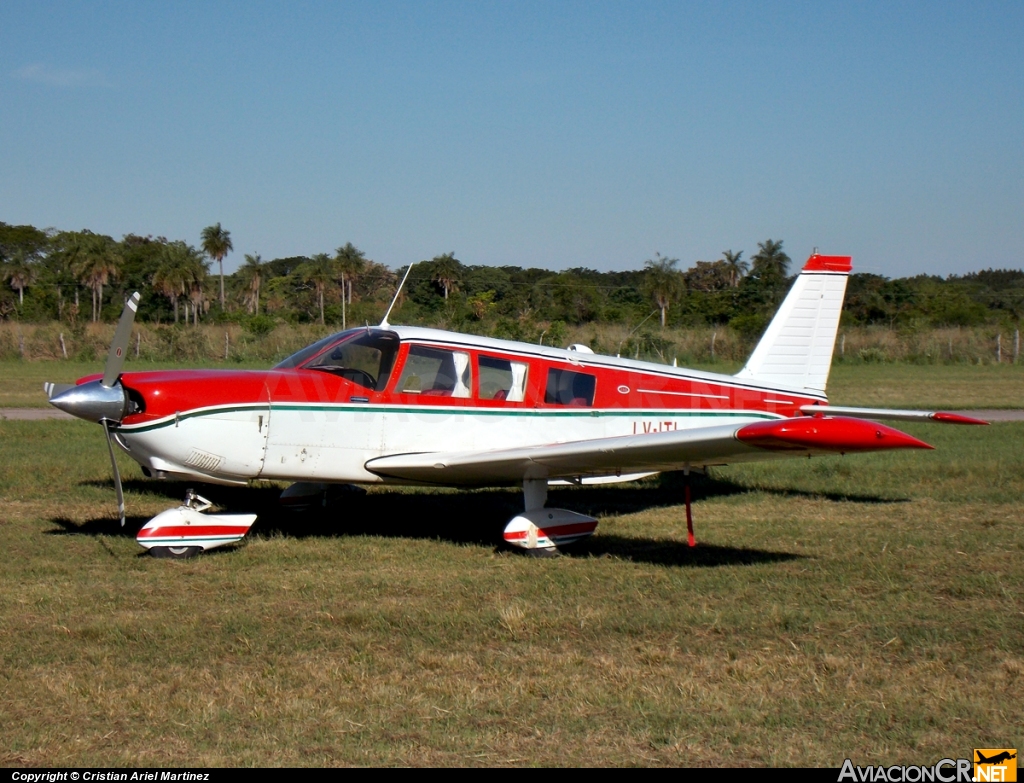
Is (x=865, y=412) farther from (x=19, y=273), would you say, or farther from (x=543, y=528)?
(x=19, y=273)

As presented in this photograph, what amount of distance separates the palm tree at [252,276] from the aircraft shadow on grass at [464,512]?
53.4 metres

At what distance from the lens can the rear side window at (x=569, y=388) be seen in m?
8.89

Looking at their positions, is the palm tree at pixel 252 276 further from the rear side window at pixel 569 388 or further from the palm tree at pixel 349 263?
the rear side window at pixel 569 388

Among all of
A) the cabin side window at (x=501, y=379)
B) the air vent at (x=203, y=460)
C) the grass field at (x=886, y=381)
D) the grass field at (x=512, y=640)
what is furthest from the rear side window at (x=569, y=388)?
the grass field at (x=886, y=381)

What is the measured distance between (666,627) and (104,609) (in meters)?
3.57

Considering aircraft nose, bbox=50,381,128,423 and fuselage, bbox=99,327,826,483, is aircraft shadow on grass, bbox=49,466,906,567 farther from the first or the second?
aircraft nose, bbox=50,381,128,423

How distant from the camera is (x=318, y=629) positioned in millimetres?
5855

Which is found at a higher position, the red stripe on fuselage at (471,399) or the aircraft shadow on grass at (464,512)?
the red stripe on fuselage at (471,399)

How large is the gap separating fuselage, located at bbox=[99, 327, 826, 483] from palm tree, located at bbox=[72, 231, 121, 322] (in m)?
48.1

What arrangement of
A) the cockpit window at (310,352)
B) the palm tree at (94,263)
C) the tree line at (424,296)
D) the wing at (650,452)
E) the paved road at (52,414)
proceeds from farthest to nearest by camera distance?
the palm tree at (94,263) < the tree line at (424,296) < the paved road at (52,414) < the cockpit window at (310,352) < the wing at (650,452)

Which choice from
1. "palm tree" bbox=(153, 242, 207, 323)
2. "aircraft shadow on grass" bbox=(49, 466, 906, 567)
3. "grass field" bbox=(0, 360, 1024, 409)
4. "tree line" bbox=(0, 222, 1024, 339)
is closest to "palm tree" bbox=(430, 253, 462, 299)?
"tree line" bbox=(0, 222, 1024, 339)

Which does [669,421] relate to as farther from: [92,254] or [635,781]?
[92,254]

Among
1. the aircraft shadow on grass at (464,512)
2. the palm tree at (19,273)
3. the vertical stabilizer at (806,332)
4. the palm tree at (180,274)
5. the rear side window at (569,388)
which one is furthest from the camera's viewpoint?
the palm tree at (19,273)

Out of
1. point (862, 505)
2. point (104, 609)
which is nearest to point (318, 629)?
point (104, 609)
